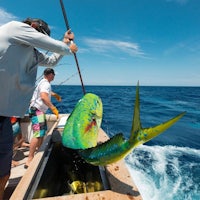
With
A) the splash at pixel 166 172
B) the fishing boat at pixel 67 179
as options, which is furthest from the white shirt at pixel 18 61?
the splash at pixel 166 172

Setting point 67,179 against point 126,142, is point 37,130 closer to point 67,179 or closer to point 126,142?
point 67,179

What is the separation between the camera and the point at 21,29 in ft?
5.27

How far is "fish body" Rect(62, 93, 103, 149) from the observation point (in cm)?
234

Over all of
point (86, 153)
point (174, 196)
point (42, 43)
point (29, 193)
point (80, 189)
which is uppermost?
point (42, 43)

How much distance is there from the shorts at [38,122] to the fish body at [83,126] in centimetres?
83

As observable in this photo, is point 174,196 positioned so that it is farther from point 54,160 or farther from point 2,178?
point 2,178

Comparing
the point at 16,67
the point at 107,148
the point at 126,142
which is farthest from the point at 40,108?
the point at 126,142

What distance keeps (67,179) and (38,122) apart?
1.36m

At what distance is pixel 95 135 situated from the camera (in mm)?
2639

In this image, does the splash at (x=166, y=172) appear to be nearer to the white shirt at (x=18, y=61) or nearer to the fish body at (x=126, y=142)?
the fish body at (x=126, y=142)

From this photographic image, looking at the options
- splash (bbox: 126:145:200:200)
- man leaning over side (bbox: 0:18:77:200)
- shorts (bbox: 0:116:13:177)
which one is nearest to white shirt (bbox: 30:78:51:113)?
man leaning over side (bbox: 0:18:77:200)

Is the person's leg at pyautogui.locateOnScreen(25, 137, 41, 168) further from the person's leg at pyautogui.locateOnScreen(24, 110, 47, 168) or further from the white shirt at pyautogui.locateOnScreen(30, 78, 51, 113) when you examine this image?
the white shirt at pyautogui.locateOnScreen(30, 78, 51, 113)

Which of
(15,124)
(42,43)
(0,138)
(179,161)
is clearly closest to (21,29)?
(42,43)

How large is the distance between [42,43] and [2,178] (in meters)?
1.33
